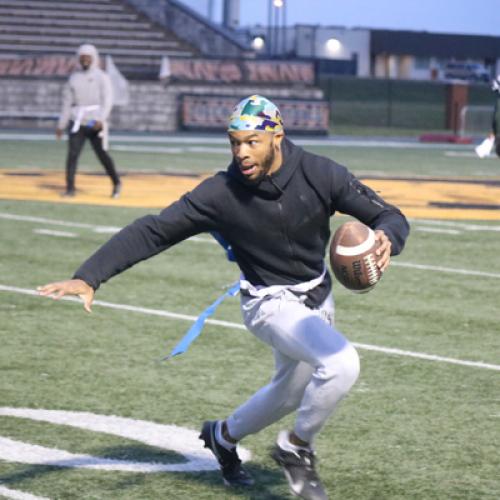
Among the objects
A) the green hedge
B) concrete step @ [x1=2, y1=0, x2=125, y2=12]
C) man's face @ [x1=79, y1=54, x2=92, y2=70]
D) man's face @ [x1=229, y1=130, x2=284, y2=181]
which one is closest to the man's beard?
man's face @ [x1=229, y1=130, x2=284, y2=181]

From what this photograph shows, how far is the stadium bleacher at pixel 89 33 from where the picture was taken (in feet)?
145

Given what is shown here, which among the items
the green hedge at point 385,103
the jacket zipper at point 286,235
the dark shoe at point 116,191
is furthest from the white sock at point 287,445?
the green hedge at point 385,103

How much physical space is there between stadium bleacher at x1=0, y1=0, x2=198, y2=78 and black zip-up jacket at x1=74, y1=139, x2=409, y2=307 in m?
37.6

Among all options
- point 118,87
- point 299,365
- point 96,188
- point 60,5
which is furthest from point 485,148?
point 60,5

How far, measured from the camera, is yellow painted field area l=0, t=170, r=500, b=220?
18547 mm

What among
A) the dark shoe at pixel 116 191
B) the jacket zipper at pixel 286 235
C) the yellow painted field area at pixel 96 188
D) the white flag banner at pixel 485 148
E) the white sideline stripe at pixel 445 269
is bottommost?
the yellow painted field area at pixel 96 188

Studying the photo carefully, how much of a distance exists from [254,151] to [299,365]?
91 cm

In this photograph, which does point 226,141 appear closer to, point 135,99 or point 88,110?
point 135,99

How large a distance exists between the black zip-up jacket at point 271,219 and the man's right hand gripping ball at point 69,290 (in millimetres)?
126

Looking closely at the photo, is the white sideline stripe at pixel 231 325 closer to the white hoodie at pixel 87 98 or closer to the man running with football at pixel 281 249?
the man running with football at pixel 281 249

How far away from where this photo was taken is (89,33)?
45.6 metres

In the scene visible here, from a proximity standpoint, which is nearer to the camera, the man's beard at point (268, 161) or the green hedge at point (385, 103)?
the man's beard at point (268, 161)

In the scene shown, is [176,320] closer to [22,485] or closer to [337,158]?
[22,485]

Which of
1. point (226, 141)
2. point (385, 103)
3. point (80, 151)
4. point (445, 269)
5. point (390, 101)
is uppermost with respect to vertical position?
point (80, 151)
